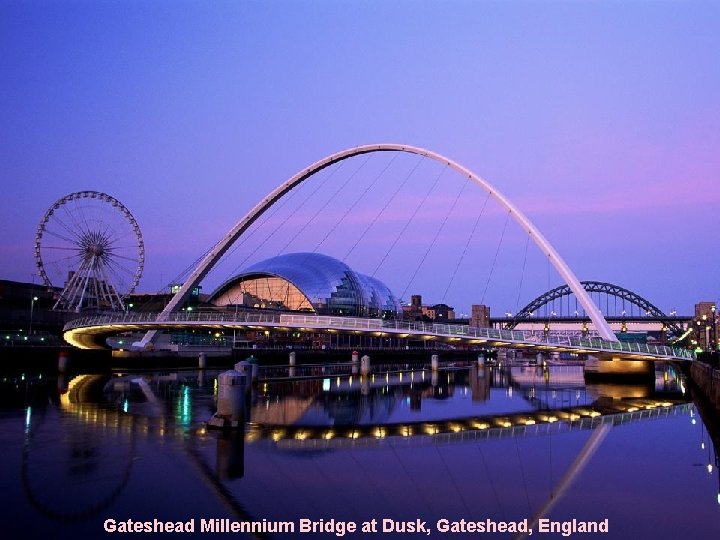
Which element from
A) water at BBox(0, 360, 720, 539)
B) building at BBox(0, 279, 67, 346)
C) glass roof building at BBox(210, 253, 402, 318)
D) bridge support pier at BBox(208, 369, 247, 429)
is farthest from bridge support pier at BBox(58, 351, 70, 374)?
glass roof building at BBox(210, 253, 402, 318)

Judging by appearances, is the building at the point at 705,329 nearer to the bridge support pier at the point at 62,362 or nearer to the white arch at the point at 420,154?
the white arch at the point at 420,154

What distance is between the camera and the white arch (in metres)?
53.2

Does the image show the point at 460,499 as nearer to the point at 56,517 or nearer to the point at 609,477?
the point at 609,477

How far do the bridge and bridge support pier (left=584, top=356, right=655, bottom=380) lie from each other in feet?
6.53

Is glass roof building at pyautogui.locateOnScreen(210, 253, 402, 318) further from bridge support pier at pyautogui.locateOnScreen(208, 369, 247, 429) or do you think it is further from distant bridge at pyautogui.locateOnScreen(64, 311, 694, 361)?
bridge support pier at pyautogui.locateOnScreen(208, 369, 247, 429)

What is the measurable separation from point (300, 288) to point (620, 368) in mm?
71485

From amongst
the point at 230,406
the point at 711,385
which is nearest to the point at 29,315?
the point at 230,406

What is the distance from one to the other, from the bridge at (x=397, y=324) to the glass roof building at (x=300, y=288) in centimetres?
4646

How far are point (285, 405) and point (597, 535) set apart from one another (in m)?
24.4

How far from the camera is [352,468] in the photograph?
1900 cm

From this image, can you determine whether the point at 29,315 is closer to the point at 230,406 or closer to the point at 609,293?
the point at 230,406

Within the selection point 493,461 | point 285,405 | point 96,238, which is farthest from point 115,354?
point 493,461

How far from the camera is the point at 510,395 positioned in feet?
155

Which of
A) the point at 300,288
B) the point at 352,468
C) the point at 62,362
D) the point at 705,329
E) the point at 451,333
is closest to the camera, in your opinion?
the point at 352,468
